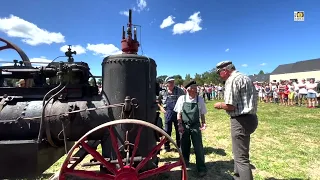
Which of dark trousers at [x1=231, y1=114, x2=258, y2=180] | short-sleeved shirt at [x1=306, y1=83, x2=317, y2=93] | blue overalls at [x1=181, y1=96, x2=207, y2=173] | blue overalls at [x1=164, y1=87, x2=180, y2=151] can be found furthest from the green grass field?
short-sleeved shirt at [x1=306, y1=83, x2=317, y2=93]

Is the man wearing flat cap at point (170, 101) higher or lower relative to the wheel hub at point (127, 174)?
higher

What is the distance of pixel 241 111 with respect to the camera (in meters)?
3.38

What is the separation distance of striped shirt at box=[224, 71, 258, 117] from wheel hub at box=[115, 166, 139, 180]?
157 centimetres

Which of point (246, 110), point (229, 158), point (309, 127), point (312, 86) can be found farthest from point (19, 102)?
point (312, 86)

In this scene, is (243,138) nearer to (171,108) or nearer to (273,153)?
(171,108)

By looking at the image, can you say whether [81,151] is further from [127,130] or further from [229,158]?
[229,158]

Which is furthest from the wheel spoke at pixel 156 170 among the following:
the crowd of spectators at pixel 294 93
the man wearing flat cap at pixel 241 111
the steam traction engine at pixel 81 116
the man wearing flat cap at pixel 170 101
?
the crowd of spectators at pixel 294 93

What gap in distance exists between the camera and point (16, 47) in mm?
4895

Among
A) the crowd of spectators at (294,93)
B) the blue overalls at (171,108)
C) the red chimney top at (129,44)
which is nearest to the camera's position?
the red chimney top at (129,44)

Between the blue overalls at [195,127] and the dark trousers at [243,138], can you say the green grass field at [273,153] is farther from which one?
the dark trousers at [243,138]

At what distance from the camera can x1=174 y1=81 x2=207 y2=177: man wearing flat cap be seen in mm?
4297

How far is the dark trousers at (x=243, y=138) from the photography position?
3.39m

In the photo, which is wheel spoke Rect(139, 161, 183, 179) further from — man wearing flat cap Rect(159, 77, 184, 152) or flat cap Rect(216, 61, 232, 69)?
man wearing flat cap Rect(159, 77, 184, 152)

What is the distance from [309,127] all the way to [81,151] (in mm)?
7541
